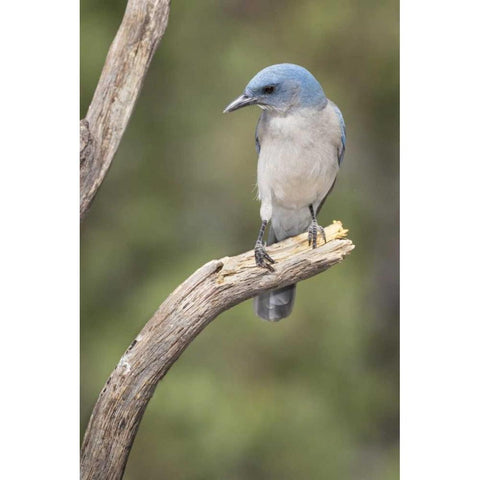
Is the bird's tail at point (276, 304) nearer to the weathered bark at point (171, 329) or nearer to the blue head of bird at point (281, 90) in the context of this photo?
the weathered bark at point (171, 329)

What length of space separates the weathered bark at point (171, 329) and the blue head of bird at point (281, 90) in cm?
58

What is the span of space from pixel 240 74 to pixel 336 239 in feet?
2.74

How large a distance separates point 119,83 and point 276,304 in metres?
1.17

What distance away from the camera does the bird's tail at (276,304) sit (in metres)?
4.61

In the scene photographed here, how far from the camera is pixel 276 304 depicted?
464 centimetres

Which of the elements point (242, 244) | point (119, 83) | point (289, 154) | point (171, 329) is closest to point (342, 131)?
point (289, 154)

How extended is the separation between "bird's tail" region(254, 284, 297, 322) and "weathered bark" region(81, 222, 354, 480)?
0.70 feet

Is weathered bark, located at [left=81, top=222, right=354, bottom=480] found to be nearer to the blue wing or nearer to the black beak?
the blue wing

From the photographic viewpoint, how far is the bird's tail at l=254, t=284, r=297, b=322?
15.1 feet

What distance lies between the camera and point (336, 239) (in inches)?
174

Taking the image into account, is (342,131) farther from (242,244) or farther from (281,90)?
(242,244)

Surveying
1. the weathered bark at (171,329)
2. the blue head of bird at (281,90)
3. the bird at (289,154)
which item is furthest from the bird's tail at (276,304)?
the blue head of bird at (281,90)
